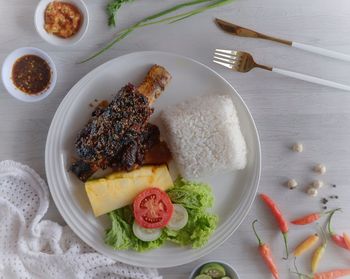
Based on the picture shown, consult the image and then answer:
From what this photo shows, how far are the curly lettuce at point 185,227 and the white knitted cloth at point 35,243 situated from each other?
0.20m

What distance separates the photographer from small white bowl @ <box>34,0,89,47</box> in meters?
3.14

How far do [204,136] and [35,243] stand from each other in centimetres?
136

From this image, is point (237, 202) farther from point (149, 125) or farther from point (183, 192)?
point (149, 125)

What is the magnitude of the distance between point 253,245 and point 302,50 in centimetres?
144

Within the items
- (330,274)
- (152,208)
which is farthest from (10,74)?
(330,274)

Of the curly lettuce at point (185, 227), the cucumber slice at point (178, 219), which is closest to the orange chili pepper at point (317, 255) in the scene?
the curly lettuce at point (185, 227)

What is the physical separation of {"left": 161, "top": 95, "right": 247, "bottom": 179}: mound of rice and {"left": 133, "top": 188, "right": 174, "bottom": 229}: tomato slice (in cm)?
25

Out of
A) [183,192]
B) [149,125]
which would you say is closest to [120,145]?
[149,125]

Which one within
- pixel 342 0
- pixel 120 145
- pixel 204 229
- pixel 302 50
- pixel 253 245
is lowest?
pixel 253 245

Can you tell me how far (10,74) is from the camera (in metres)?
3.16

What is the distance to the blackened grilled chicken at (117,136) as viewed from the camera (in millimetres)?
3014

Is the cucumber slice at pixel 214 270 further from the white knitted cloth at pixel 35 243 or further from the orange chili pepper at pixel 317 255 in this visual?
the orange chili pepper at pixel 317 255

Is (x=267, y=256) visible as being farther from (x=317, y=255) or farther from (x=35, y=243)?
(x=35, y=243)

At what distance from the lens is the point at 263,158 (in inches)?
135
